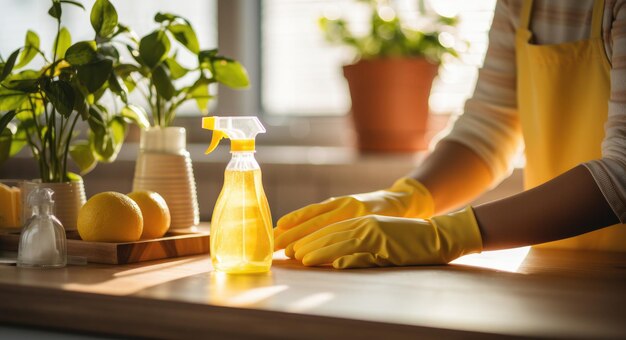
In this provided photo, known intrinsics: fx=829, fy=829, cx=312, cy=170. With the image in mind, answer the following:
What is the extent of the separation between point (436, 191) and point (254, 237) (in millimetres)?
574

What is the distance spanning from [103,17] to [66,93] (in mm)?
150

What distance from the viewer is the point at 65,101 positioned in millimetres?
1163

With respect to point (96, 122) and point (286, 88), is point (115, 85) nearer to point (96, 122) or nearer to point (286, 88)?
point (96, 122)

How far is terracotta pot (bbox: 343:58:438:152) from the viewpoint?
7.30 feet

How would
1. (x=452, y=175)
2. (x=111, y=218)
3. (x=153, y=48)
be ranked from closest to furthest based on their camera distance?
(x=111, y=218)
(x=153, y=48)
(x=452, y=175)

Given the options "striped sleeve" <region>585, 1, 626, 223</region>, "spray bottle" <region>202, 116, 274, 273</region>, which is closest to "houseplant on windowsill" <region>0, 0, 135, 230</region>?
"spray bottle" <region>202, 116, 274, 273</region>

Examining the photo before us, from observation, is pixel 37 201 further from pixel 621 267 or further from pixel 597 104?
pixel 597 104

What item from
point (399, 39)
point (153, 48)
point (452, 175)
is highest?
point (399, 39)

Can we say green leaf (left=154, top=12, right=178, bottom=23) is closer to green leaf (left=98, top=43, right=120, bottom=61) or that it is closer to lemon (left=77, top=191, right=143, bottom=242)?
green leaf (left=98, top=43, right=120, bottom=61)

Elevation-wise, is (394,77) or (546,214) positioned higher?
(394,77)

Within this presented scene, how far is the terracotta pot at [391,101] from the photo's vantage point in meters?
2.22

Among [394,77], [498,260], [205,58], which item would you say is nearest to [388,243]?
[498,260]

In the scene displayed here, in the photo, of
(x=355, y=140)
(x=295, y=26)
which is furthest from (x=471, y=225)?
(x=295, y=26)

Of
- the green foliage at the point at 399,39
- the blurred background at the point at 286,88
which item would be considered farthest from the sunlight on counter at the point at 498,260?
the green foliage at the point at 399,39
